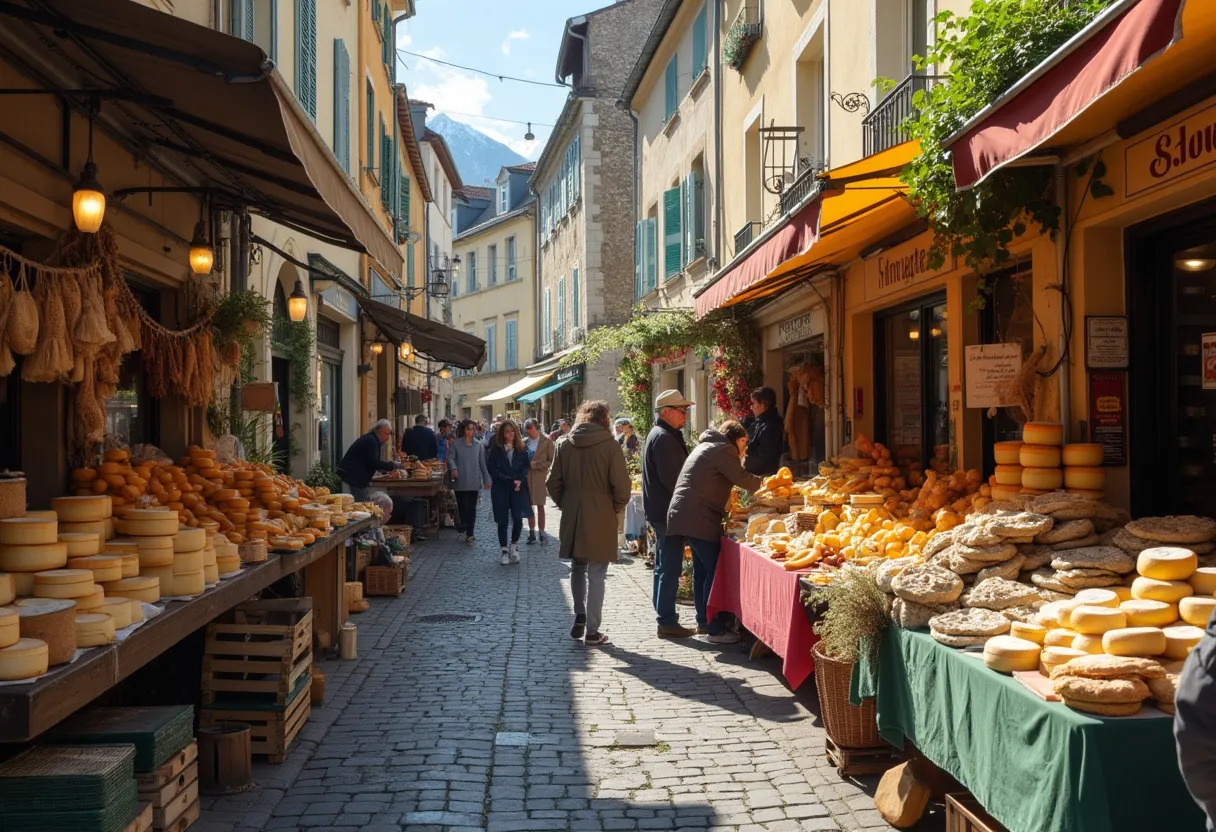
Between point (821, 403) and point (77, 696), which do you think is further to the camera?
point (821, 403)

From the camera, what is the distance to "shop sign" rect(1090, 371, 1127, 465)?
18.1 ft

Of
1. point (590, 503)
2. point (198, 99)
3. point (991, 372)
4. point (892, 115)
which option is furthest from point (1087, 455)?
point (198, 99)

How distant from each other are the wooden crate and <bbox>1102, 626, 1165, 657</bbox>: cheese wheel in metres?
0.75

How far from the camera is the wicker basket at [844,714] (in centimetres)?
502

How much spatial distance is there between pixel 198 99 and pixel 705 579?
16.5 feet

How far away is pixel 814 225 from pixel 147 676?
458 cm

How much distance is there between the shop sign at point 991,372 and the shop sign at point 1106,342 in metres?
0.69

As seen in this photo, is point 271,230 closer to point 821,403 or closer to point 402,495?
point 402,495

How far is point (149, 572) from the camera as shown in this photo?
15.2 ft

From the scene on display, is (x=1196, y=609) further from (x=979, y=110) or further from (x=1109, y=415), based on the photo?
(x=979, y=110)

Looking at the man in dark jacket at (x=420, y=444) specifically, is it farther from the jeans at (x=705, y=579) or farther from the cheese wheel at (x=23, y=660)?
the cheese wheel at (x=23, y=660)

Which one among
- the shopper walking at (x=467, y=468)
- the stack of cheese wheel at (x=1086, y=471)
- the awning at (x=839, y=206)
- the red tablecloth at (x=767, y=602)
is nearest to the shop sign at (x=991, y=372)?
the stack of cheese wheel at (x=1086, y=471)

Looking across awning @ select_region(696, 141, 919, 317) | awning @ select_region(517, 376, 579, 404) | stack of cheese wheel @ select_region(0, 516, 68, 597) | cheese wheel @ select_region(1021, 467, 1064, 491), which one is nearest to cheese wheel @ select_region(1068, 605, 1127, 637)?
cheese wheel @ select_region(1021, 467, 1064, 491)

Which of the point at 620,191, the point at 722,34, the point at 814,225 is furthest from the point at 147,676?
the point at 620,191
